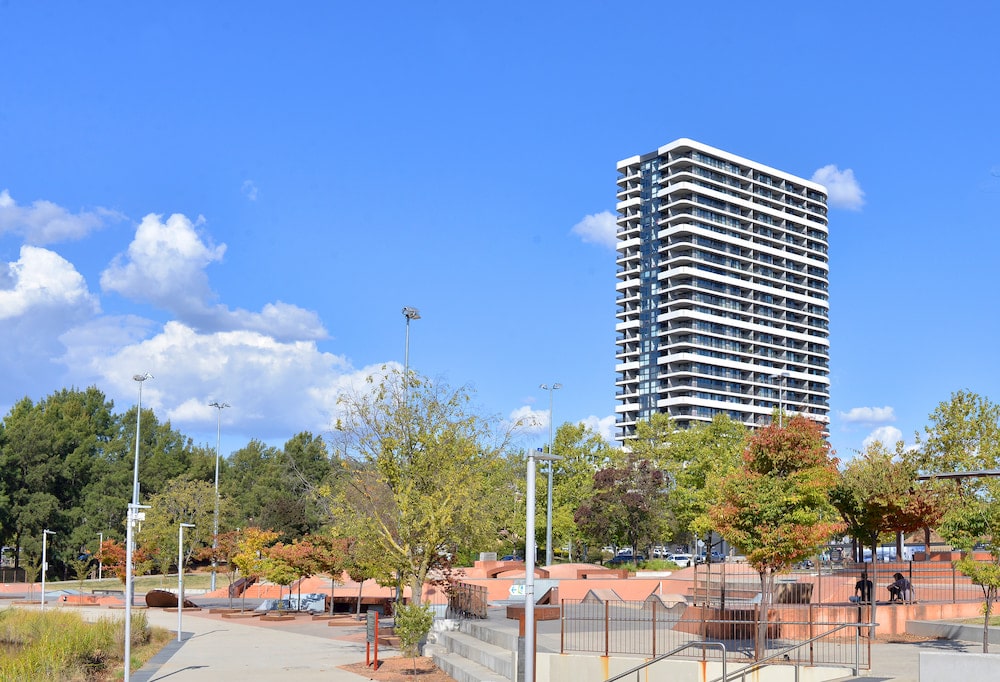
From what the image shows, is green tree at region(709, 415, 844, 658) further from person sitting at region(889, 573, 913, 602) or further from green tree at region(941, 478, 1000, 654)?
person sitting at region(889, 573, 913, 602)

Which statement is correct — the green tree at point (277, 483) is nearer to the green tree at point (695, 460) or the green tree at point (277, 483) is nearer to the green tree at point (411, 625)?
the green tree at point (695, 460)

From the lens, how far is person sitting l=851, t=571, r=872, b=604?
2741 cm

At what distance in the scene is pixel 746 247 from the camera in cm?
16138

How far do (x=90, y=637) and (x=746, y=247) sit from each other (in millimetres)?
145791

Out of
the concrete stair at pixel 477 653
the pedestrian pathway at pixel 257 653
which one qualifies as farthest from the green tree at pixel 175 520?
the concrete stair at pixel 477 653

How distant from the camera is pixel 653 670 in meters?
20.9

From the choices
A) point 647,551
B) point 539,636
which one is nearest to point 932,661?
point 539,636

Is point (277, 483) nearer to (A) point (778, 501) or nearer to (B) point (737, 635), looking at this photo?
(B) point (737, 635)

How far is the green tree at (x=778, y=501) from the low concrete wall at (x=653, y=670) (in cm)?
113

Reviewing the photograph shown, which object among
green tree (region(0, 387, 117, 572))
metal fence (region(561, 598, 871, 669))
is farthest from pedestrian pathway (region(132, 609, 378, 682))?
green tree (region(0, 387, 117, 572))

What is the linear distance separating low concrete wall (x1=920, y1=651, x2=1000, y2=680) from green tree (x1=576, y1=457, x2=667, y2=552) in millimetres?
46450

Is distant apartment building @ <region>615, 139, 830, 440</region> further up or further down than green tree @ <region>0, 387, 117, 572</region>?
further up

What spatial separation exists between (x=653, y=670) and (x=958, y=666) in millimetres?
6587

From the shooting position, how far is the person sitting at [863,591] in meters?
27.4
